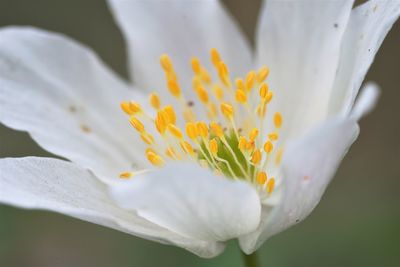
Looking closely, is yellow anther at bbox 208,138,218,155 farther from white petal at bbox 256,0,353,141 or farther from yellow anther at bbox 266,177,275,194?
white petal at bbox 256,0,353,141

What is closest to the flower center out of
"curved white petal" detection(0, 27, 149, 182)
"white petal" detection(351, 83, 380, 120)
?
"curved white petal" detection(0, 27, 149, 182)

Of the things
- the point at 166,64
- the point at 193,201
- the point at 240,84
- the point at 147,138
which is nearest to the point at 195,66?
the point at 166,64

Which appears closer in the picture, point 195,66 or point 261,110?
point 261,110

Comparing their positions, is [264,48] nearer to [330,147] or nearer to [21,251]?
[330,147]

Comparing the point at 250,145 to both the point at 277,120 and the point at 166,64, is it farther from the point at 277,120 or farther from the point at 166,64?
the point at 166,64

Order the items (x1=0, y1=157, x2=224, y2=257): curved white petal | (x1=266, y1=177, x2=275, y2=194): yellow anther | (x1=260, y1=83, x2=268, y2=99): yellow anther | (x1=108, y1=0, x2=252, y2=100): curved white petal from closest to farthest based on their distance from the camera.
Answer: (x1=0, y1=157, x2=224, y2=257): curved white petal, (x1=266, y1=177, x2=275, y2=194): yellow anther, (x1=260, y1=83, x2=268, y2=99): yellow anther, (x1=108, y1=0, x2=252, y2=100): curved white petal

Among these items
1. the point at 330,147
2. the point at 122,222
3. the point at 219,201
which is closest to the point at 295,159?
the point at 330,147

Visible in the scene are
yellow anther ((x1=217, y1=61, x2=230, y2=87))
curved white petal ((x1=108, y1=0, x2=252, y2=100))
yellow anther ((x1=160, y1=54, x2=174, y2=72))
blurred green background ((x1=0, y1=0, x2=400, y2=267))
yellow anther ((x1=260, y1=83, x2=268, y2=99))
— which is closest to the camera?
yellow anther ((x1=260, y1=83, x2=268, y2=99))
